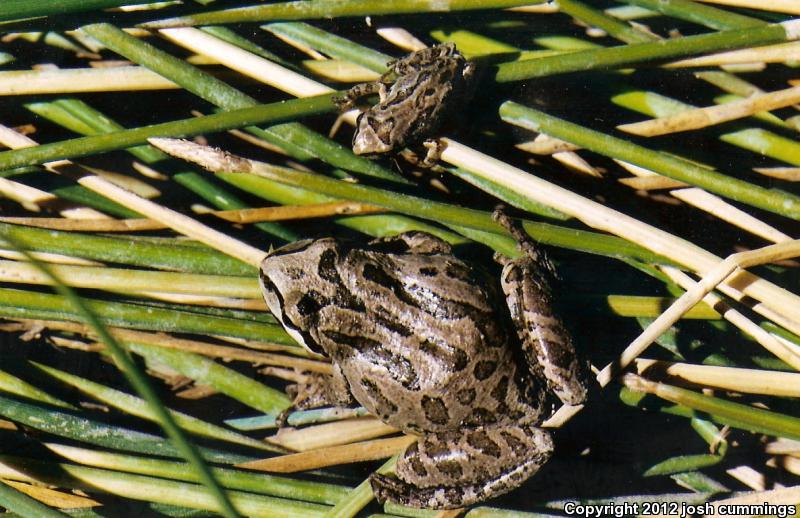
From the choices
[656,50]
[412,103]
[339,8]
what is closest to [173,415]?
[412,103]

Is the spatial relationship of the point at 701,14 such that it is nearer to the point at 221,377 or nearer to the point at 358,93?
the point at 358,93

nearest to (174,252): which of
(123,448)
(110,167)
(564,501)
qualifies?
(110,167)

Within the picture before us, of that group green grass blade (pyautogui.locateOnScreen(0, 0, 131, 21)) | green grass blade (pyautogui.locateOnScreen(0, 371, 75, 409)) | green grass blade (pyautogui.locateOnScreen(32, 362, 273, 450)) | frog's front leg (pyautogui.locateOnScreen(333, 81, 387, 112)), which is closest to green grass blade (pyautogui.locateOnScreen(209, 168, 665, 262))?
frog's front leg (pyautogui.locateOnScreen(333, 81, 387, 112))

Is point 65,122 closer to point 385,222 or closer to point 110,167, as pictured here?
point 110,167

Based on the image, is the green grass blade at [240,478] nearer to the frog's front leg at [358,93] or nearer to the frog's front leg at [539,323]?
→ the frog's front leg at [539,323]

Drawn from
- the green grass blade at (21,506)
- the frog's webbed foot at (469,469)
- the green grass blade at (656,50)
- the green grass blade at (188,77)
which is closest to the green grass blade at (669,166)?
the green grass blade at (656,50)

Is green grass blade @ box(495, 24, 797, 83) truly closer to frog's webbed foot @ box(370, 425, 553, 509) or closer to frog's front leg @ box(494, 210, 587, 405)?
frog's front leg @ box(494, 210, 587, 405)
